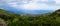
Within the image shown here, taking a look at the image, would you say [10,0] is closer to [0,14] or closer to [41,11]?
[0,14]

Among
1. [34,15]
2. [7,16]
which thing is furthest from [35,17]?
[7,16]

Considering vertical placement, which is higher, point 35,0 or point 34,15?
point 35,0

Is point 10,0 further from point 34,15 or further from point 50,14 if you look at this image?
point 50,14

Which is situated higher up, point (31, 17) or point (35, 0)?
point (35, 0)

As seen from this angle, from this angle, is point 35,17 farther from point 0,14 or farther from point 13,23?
point 0,14

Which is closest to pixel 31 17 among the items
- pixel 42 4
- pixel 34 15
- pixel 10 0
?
pixel 34 15

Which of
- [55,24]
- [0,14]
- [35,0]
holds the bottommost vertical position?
[55,24]
